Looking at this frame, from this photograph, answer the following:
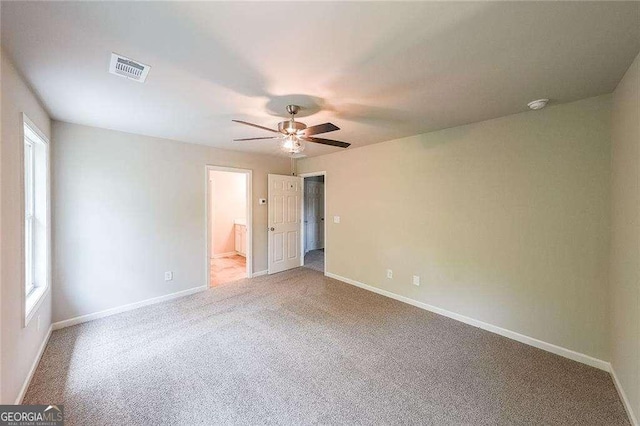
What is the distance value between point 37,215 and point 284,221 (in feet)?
11.1

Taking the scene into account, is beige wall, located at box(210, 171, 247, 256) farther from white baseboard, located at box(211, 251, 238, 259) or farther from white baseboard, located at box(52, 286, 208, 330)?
white baseboard, located at box(52, 286, 208, 330)

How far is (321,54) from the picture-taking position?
5.17 ft

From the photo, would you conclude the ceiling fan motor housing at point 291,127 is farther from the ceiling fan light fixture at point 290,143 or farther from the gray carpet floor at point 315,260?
the gray carpet floor at point 315,260

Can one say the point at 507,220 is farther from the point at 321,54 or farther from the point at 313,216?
the point at 313,216

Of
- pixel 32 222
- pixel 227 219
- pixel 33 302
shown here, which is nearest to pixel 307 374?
pixel 33 302

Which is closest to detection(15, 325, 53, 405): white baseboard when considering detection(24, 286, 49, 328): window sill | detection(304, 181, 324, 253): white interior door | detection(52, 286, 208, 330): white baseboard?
detection(52, 286, 208, 330): white baseboard

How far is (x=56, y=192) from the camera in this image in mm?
2838

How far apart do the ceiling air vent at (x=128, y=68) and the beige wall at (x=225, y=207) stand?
4.47m

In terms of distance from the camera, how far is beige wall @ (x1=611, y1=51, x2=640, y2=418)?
1656mm

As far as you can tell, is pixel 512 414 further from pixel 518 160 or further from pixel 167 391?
pixel 167 391

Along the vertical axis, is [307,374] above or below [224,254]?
below

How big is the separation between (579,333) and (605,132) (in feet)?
5.97

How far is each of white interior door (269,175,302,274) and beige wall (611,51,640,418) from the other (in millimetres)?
4377

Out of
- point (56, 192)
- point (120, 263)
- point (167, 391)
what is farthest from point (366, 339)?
point (56, 192)
